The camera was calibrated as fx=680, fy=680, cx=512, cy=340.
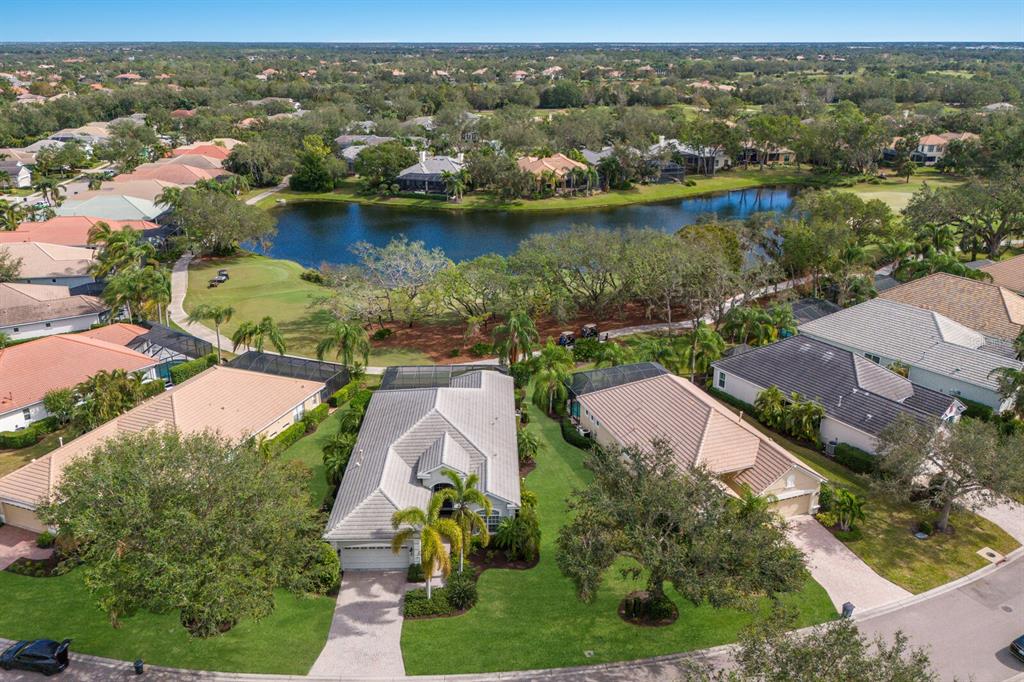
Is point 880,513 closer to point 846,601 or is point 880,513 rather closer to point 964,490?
point 964,490

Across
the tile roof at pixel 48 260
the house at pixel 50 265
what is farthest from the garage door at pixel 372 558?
the tile roof at pixel 48 260

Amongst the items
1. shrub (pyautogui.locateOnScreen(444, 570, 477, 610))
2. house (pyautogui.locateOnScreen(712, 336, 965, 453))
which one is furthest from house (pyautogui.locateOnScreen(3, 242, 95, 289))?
house (pyautogui.locateOnScreen(712, 336, 965, 453))

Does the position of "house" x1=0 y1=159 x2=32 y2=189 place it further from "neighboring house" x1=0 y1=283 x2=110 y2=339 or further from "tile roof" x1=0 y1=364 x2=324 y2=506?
"tile roof" x1=0 y1=364 x2=324 y2=506

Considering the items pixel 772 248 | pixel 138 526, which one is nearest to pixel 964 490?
pixel 138 526

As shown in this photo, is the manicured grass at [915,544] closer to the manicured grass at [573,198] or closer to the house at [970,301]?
the house at [970,301]

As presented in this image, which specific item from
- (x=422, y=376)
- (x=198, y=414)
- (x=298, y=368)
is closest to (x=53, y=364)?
(x=198, y=414)

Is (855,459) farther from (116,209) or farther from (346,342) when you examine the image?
(116,209)

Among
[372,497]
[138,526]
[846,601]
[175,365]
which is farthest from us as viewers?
[175,365]
